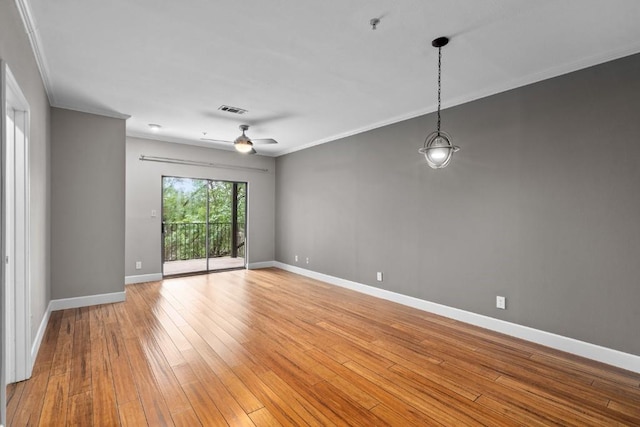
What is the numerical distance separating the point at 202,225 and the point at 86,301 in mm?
2808

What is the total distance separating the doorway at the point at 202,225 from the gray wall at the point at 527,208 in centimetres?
343

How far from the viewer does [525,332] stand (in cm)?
326

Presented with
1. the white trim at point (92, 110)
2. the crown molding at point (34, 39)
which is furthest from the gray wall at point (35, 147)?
the white trim at point (92, 110)

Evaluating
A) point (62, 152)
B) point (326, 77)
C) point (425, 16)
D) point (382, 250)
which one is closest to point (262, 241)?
point (382, 250)

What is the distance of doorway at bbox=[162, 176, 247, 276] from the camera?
629 cm

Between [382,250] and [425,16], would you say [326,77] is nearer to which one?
[425,16]

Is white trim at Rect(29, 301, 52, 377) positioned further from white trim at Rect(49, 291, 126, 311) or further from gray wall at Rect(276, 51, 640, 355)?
gray wall at Rect(276, 51, 640, 355)

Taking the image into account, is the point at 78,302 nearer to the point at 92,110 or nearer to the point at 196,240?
the point at 92,110

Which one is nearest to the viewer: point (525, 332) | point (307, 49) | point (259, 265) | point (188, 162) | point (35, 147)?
point (307, 49)

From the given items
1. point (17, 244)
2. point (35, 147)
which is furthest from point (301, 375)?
point (35, 147)

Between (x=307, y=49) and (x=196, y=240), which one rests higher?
(x=307, y=49)

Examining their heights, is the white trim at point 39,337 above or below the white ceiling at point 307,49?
below

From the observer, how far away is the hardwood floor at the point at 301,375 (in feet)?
6.66

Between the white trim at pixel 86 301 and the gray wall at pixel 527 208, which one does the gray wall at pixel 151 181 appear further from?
the gray wall at pixel 527 208
